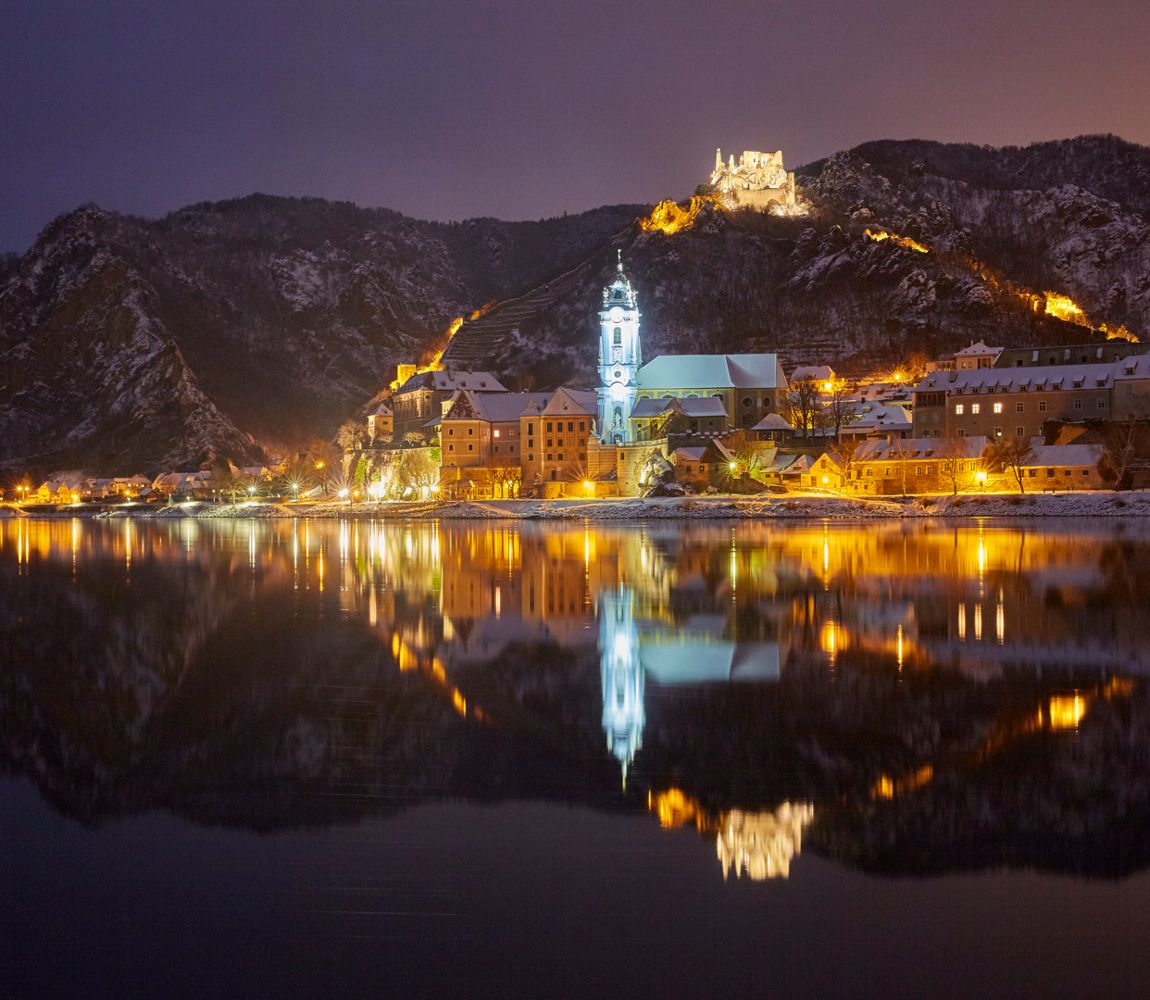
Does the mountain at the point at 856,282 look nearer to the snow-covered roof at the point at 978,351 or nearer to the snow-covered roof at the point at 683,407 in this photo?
the snow-covered roof at the point at 978,351

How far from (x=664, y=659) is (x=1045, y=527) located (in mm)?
42351

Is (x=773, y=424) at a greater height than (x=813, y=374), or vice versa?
(x=813, y=374)

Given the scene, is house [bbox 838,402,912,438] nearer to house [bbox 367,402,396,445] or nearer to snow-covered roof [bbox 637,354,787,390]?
snow-covered roof [bbox 637,354,787,390]

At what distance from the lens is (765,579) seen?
30406 mm

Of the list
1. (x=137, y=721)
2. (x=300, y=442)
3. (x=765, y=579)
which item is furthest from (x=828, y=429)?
(x=300, y=442)

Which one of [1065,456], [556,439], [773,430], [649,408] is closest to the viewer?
[1065,456]

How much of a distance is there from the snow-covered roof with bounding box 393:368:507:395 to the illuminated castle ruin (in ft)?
181

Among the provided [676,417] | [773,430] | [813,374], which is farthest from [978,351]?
[676,417]

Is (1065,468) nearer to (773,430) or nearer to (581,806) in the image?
(773,430)

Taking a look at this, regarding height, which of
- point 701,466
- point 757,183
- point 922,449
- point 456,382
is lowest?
point 701,466

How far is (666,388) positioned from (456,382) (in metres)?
27.6

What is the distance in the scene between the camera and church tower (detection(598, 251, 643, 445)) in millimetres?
94875

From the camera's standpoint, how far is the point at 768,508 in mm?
71062

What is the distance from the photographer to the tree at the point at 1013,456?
2868 inches
